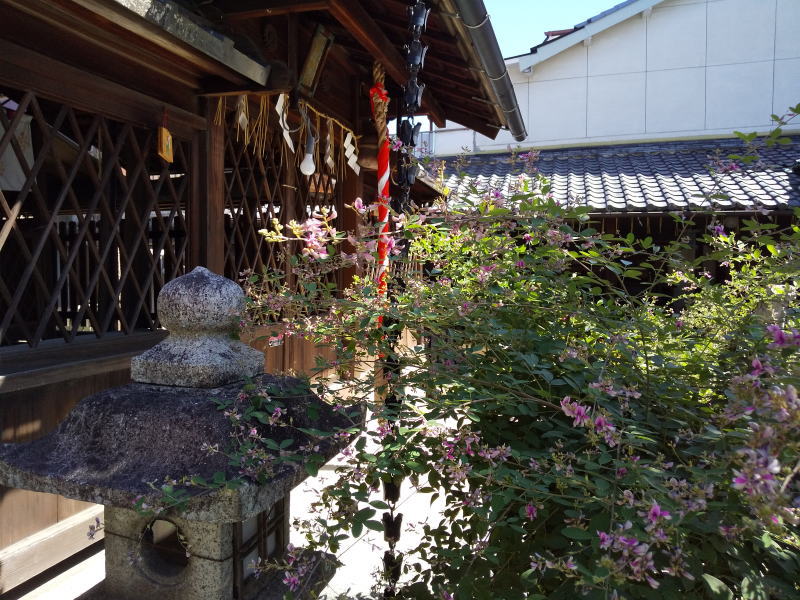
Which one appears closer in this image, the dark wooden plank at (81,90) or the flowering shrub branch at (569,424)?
the flowering shrub branch at (569,424)

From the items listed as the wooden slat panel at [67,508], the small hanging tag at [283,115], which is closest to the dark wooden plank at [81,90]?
the small hanging tag at [283,115]

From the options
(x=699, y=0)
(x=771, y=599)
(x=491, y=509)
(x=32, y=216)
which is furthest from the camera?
(x=699, y=0)

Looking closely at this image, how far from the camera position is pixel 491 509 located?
1461 mm

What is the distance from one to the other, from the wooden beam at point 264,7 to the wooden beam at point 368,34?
15cm

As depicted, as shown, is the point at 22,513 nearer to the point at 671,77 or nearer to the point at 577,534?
the point at 577,534

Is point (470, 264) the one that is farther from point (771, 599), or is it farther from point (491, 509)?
point (771, 599)

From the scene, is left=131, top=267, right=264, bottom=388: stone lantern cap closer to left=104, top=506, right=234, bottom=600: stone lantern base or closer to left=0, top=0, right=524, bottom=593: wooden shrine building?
left=0, top=0, right=524, bottom=593: wooden shrine building

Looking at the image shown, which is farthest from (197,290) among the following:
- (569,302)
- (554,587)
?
(554,587)

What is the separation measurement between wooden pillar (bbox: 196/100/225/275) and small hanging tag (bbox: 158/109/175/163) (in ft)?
1.67

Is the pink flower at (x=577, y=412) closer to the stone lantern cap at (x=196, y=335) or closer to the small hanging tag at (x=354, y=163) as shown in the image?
the stone lantern cap at (x=196, y=335)

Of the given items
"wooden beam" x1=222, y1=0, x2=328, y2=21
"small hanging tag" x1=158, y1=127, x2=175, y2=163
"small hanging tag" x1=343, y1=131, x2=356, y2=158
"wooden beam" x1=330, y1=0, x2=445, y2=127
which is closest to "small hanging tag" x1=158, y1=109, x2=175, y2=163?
"small hanging tag" x1=158, y1=127, x2=175, y2=163

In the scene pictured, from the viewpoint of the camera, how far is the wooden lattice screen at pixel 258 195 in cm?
523

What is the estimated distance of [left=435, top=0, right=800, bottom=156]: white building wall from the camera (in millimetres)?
14008

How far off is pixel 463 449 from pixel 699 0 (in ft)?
56.3
